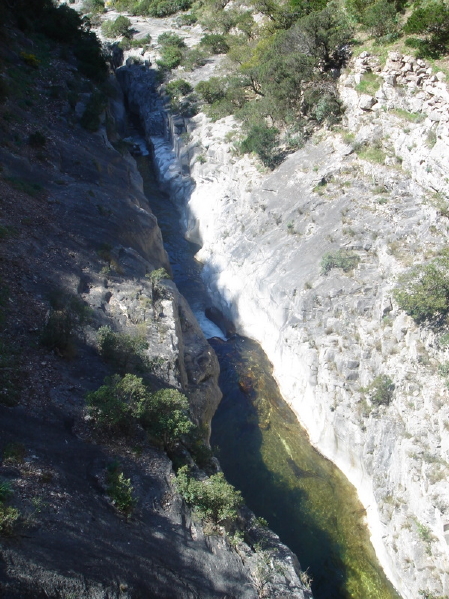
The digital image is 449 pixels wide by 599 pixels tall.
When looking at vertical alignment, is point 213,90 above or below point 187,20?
below

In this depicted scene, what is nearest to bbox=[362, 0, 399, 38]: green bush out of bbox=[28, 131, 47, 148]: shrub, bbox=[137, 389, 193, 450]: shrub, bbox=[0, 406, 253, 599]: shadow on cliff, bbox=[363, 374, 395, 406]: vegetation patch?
bbox=[28, 131, 47, 148]: shrub

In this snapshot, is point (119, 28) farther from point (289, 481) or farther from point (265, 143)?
point (289, 481)

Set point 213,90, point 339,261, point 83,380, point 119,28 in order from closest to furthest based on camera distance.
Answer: point 83,380, point 339,261, point 213,90, point 119,28

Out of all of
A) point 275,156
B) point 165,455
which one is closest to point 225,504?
point 165,455

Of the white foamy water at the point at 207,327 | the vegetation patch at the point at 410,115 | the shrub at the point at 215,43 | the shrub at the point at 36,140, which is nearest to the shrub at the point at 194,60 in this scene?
the shrub at the point at 215,43

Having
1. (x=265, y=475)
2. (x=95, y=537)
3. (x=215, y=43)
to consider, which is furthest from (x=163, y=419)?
(x=215, y=43)

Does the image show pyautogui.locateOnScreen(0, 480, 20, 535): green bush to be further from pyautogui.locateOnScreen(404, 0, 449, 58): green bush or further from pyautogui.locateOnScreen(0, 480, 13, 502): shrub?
pyautogui.locateOnScreen(404, 0, 449, 58): green bush

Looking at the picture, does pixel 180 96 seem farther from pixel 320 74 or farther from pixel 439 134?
pixel 439 134
